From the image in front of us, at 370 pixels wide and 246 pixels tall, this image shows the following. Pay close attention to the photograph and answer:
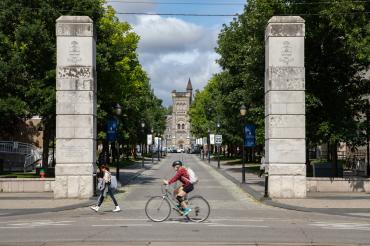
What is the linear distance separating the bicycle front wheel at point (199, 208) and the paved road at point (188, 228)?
25cm

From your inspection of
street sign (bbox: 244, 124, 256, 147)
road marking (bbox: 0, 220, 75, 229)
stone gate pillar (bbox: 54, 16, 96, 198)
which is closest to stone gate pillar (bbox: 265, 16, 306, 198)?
stone gate pillar (bbox: 54, 16, 96, 198)

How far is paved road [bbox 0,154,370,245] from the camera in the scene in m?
13.5

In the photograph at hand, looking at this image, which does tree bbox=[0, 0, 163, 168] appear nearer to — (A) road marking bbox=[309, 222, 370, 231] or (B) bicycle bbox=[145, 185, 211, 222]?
(B) bicycle bbox=[145, 185, 211, 222]

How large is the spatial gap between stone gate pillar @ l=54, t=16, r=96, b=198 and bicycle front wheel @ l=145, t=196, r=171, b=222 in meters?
8.49

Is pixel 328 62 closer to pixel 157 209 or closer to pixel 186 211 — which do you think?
pixel 186 211

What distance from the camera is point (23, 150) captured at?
50500 mm

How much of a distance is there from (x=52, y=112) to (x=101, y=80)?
425 cm

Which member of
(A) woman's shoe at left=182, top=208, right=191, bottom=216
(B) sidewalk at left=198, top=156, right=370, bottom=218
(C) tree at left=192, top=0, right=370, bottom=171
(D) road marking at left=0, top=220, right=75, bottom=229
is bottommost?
(D) road marking at left=0, top=220, right=75, bottom=229

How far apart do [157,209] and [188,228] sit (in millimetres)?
1702

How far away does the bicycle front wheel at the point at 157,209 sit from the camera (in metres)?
17.3

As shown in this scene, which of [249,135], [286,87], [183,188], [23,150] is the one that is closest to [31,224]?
[183,188]

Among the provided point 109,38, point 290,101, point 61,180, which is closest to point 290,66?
point 290,101

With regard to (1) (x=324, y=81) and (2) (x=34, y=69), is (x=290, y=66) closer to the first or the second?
(1) (x=324, y=81)

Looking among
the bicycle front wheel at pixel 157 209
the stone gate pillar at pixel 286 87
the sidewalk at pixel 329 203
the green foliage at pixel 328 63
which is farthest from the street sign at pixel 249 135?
the bicycle front wheel at pixel 157 209
